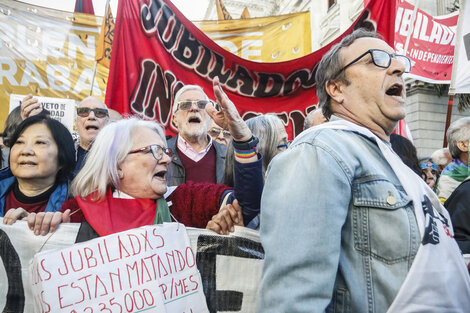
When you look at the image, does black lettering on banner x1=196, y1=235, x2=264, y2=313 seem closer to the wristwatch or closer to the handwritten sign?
the handwritten sign

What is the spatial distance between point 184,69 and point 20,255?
2.51m

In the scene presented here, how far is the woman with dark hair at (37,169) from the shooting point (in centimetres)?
211

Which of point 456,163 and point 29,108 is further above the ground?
point 29,108

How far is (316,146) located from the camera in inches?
45.9

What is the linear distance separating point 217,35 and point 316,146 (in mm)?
4014

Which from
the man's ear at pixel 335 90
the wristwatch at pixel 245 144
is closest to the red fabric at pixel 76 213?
the wristwatch at pixel 245 144

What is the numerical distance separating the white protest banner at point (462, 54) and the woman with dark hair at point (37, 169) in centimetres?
396

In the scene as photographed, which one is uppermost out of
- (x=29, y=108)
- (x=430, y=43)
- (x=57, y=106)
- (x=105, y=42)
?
(x=430, y=43)

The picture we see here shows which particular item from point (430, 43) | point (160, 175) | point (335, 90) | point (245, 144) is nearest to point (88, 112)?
point (160, 175)

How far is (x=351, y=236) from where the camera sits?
112cm

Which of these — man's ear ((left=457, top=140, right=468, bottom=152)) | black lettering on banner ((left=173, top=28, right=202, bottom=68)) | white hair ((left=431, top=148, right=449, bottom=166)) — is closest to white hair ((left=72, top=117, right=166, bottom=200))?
black lettering on banner ((left=173, top=28, right=202, bottom=68))

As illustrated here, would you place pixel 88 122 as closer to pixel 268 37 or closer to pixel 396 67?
pixel 396 67

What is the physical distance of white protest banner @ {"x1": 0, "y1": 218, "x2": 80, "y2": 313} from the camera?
168cm

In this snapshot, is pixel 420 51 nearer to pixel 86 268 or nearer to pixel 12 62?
pixel 12 62
